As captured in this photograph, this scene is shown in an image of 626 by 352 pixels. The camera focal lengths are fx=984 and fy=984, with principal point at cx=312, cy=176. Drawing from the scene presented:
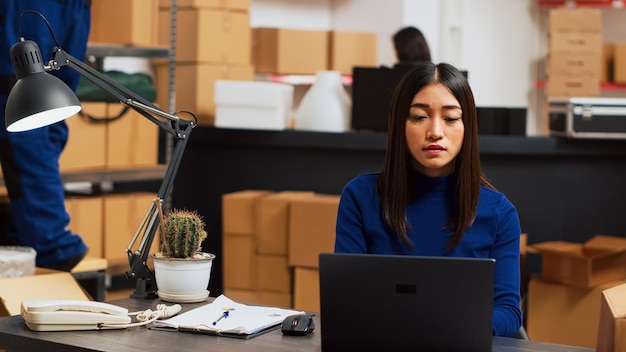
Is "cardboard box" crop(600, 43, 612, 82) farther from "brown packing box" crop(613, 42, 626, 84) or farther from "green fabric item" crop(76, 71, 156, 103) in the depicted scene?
"green fabric item" crop(76, 71, 156, 103)

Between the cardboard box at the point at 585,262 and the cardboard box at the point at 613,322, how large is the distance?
2.17m

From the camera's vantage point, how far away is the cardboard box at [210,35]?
4.80 meters

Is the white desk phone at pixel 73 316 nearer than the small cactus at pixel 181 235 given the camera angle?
Yes

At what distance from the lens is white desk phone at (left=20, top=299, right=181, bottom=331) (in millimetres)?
1902

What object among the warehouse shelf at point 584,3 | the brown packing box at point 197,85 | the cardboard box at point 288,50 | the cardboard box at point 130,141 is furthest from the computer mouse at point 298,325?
the warehouse shelf at point 584,3

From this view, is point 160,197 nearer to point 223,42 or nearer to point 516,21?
point 223,42

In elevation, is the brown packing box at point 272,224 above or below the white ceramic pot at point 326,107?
→ below

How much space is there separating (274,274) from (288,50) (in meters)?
1.48

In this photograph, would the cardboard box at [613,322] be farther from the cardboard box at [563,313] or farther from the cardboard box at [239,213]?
the cardboard box at [239,213]

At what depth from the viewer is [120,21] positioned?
4227 mm

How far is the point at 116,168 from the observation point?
14.0ft

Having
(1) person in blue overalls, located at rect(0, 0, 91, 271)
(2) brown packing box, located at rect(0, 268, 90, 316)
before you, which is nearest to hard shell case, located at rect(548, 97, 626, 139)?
(1) person in blue overalls, located at rect(0, 0, 91, 271)

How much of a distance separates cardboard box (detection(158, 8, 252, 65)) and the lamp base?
2.69 m

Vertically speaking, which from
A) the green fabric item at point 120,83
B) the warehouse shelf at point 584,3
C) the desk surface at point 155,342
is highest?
the warehouse shelf at point 584,3
